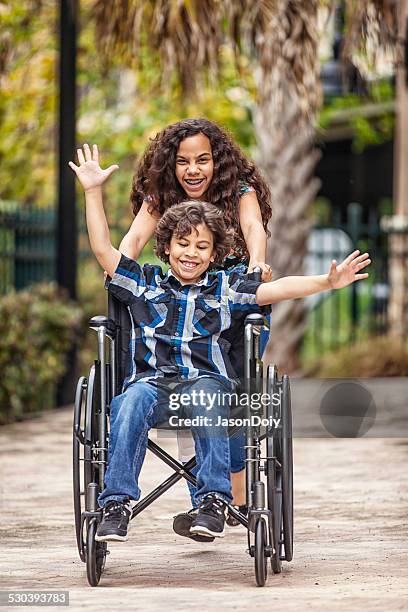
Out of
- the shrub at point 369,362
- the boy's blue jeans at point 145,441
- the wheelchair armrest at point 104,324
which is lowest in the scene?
the shrub at point 369,362

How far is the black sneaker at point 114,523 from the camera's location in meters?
5.02

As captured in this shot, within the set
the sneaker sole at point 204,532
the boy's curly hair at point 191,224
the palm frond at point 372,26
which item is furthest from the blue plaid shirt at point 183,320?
the palm frond at point 372,26

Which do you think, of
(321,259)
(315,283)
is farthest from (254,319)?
(321,259)

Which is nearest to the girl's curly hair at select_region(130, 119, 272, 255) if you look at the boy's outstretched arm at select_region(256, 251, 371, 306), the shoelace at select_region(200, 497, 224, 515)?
the boy's outstretched arm at select_region(256, 251, 371, 306)

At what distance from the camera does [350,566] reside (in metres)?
5.64

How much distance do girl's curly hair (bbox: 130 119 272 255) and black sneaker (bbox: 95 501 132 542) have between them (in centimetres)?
138

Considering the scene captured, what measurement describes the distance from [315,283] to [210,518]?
0.94 m

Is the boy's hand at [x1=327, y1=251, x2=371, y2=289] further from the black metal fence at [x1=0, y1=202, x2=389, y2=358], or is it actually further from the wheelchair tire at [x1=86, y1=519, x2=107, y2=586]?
the black metal fence at [x1=0, y1=202, x2=389, y2=358]

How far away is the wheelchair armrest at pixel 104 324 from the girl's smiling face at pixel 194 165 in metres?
0.75

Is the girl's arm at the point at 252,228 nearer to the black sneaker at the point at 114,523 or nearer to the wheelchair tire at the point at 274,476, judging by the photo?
the wheelchair tire at the point at 274,476

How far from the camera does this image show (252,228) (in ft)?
19.5

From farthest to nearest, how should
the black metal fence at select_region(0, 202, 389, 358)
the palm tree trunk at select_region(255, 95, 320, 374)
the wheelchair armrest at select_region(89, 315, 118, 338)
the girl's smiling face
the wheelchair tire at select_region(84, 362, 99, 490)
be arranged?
the palm tree trunk at select_region(255, 95, 320, 374)
the black metal fence at select_region(0, 202, 389, 358)
the girl's smiling face
the wheelchair armrest at select_region(89, 315, 118, 338)
the wheelchair tire at select_region(84, 362, 99, 490)

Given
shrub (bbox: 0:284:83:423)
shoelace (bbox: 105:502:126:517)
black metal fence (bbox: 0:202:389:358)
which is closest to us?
shoelace (bbox: 105:502:126:517)

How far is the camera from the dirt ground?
5.04m
